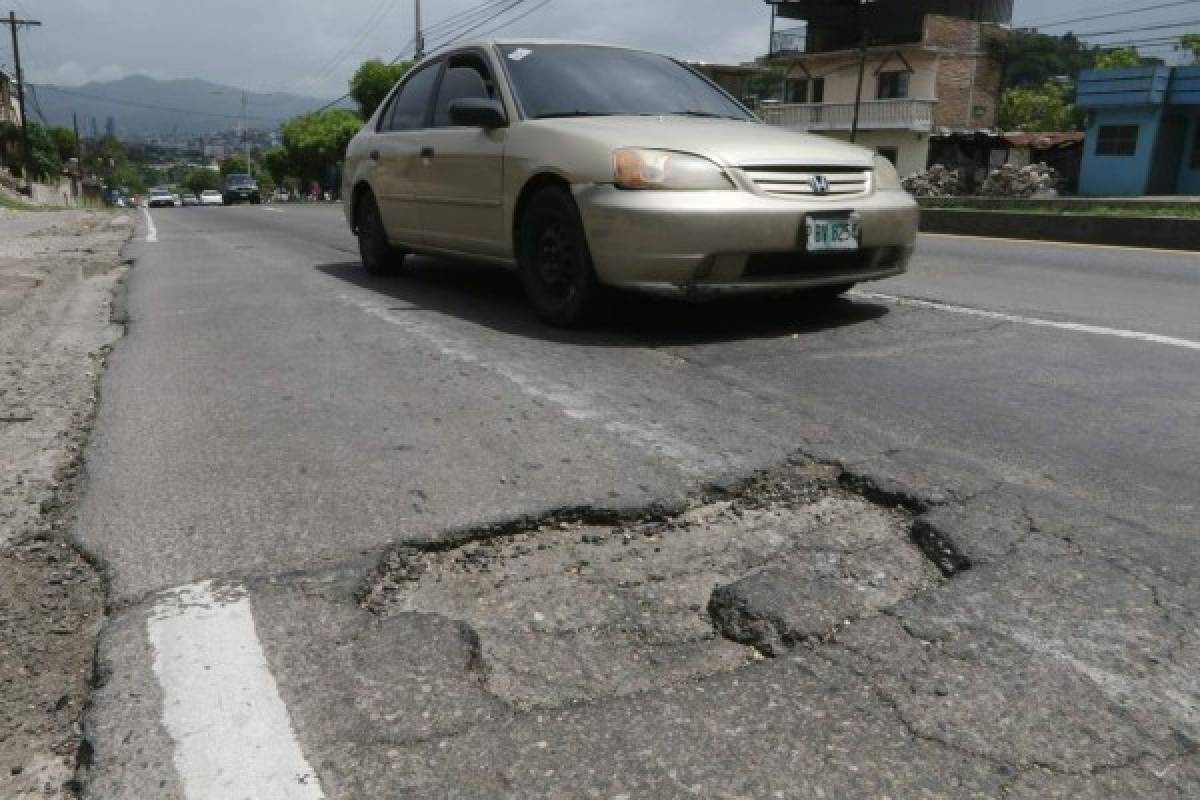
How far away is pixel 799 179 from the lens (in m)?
4.43

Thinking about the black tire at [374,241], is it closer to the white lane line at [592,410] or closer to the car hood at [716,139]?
the white lane line at [592,410]

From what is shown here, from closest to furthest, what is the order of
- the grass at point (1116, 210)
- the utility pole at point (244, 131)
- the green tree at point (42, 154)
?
the grass at point (1116, 210), the green tree at point (42, 154), the utility pole at point (244, 131)

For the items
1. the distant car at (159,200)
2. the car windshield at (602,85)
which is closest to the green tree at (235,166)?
the distant car at (159,200)

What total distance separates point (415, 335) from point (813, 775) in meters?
3.75

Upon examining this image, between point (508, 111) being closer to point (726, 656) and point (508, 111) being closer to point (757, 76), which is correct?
point (726, 656)

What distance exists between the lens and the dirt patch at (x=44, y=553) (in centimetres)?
161

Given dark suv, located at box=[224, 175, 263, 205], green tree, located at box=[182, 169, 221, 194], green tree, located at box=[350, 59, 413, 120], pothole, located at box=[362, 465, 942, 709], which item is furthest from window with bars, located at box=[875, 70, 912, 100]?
green tree, located at box=[182, 169, 221, 194]

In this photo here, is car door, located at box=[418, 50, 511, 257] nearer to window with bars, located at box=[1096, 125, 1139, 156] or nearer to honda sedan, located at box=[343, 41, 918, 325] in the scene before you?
honda sedan, located at box=[343, 41, 918, 325]

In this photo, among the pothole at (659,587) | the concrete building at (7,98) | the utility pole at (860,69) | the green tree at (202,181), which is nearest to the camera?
the pothole at (659,587)

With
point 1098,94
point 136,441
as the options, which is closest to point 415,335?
point 136,441

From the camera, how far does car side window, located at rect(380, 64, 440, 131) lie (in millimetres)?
6242

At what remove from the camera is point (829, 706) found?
1.66 m

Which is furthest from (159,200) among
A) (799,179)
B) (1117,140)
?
(799,179)

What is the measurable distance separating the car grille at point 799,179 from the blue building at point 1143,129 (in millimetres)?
32562
